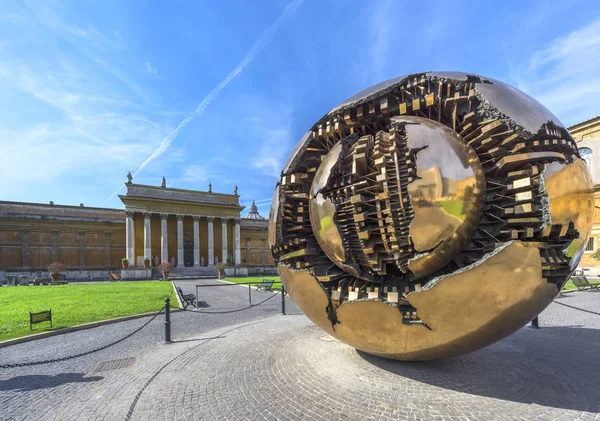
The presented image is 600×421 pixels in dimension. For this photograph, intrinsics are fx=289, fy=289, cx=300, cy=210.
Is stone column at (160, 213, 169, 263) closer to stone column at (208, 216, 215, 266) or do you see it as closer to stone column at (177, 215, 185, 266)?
stone column at (177, 215, 185, 266)

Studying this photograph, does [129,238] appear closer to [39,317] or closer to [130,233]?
[130,233]

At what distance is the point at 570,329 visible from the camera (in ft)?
25.7

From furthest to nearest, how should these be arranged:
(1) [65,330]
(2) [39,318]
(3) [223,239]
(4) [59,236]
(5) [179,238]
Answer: (3) [223,239] → (5) [179,238] → (4) [59,236] → (2) [39,318] → (1) [65,330]

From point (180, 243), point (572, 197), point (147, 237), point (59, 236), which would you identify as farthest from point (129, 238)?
point (572, 197)

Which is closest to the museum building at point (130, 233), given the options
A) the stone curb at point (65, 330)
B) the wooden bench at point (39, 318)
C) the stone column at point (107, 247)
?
the stone column at point (107, 247)

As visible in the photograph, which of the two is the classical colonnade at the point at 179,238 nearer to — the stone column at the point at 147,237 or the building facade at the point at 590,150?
the stone column at the point at 147,237

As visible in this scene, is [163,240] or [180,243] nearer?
[163,240]

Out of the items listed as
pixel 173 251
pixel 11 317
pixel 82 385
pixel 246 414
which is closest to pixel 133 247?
pixel 173 251

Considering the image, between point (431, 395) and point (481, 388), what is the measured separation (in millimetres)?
854

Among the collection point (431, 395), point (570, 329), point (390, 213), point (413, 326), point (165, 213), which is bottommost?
point (570, 329)

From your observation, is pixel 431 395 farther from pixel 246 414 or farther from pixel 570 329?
pixel 570 329

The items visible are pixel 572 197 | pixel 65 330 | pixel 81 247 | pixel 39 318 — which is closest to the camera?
pixel 572 197

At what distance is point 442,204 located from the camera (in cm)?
338

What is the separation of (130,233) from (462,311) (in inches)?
1851
